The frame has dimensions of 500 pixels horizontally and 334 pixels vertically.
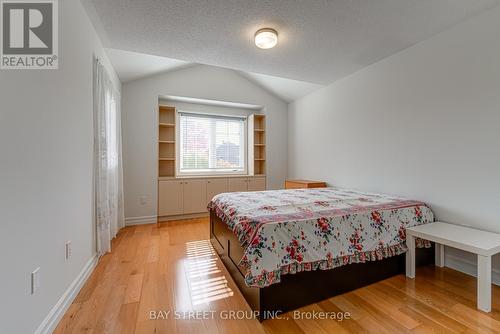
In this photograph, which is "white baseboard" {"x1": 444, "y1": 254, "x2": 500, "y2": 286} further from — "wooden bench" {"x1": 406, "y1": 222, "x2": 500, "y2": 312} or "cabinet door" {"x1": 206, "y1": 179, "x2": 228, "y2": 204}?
"cabinet door" {"x1": 206, "y1": 179, "x2": 228, "y2": 204}

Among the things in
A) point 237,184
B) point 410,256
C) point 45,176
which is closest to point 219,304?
point 45,176

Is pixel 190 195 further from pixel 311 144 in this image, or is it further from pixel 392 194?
pixel 392 194

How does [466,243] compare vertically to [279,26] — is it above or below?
below

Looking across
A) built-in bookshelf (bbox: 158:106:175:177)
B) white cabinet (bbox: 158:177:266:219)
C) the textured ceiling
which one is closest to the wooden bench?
the textured ceiling

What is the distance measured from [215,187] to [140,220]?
4.69 feet

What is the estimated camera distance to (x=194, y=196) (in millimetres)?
4160

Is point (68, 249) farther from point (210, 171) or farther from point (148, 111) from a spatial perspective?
point (210, 171)

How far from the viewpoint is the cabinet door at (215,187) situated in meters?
4.27

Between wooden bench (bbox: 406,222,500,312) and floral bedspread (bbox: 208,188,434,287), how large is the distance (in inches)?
3.9

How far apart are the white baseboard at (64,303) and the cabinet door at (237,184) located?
8.65 ft

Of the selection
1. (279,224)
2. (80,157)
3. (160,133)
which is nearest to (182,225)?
(160,133)

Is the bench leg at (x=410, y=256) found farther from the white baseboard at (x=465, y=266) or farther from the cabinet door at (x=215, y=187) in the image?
A: the cabinet door at (x=215, y=187)

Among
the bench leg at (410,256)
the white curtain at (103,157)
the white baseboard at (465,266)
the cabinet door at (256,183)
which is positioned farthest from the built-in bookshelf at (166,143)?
the white baseboard at (465,266)

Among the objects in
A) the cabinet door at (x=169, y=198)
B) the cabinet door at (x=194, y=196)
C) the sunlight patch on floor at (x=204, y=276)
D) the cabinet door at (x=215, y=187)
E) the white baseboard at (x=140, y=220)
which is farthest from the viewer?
the cabinet door at (x=215, y=187)
